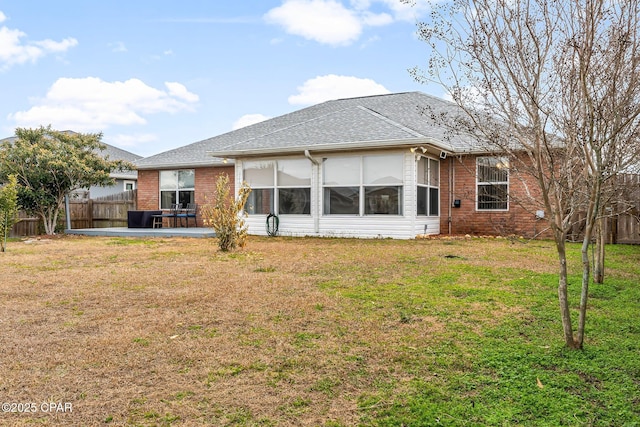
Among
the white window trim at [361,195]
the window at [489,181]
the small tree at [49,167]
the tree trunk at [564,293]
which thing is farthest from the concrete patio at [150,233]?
the tree trunk at [564,293]

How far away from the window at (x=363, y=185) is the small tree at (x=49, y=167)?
8394 mm

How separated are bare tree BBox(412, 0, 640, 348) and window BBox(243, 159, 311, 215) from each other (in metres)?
9.41

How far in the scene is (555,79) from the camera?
14.3ft

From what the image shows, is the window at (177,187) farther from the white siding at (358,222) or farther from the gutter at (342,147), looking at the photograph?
the white siding at (358,222)

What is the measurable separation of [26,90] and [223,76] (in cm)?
819

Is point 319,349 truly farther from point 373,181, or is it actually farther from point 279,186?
point 279,186

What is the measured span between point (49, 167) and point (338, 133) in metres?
9.60

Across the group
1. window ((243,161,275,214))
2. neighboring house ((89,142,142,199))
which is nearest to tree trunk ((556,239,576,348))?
window ((243,161,275,214))

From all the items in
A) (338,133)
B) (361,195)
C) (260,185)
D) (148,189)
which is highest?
(338,133)

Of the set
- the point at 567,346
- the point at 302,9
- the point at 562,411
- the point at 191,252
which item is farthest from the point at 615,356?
the point at 302,9

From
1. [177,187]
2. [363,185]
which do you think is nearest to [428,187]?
[363,185]

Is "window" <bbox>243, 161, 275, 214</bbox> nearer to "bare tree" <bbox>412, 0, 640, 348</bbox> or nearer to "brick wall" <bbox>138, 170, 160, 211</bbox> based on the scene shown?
"brick wall" <bbox>138, 170, 160, 211</bbox>

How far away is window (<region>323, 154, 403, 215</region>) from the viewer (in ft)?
42.2

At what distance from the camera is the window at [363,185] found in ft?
42.2
